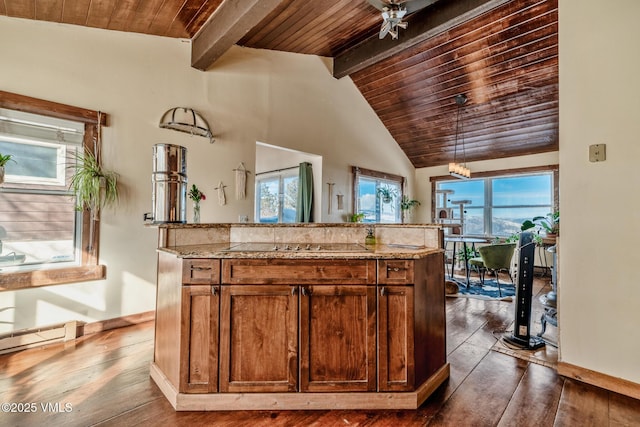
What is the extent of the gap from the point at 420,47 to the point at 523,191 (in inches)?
155

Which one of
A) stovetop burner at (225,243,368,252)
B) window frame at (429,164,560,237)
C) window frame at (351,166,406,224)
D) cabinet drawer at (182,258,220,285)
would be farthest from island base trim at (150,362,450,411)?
window frame at (429,164,560,237)

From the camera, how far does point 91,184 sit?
2.88 m

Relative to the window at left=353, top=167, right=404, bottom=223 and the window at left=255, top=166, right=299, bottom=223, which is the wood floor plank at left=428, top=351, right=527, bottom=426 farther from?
the window at left=255, top=166, right=299, bottom=223

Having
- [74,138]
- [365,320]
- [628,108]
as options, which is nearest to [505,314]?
[628,108]

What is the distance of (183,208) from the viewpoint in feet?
7.85

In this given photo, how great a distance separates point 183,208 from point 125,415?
1.37m

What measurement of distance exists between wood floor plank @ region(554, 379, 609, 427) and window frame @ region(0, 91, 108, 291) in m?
3.87

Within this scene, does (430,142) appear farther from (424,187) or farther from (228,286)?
(228,286)

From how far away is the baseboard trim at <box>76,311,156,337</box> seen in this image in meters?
2.91

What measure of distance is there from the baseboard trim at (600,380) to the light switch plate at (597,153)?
1.46 meters

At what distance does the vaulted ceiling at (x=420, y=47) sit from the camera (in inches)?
116

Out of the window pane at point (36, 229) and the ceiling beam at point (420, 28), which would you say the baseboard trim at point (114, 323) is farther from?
the ceiling beam at point (420, 28)

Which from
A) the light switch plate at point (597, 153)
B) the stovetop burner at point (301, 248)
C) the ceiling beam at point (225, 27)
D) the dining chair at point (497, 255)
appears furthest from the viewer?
the dining chair at point (497, 255)

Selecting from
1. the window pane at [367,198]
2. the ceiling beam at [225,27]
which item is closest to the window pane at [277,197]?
the window pane at [367,198]
